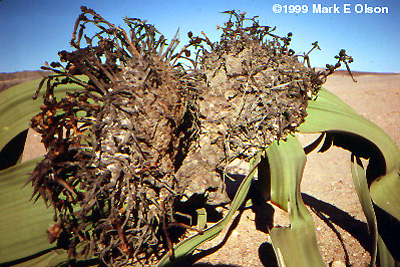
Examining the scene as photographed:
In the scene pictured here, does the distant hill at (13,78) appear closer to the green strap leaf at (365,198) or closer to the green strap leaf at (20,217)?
the green strap leaf at (20,217)

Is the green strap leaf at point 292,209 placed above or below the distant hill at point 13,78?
below

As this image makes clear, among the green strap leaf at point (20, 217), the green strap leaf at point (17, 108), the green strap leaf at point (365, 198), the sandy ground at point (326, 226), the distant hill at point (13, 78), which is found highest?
the distant hill at point (13, 78)

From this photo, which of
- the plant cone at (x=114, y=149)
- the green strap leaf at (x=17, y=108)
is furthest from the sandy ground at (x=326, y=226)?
the green strap leaf at (x=17, y=108)

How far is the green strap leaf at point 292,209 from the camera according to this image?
→ 0.61 meters

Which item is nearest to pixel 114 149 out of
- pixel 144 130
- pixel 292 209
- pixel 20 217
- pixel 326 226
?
pixel 144 130

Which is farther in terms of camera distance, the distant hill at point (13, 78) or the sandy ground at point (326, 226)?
the distant hill at point (13, 78)

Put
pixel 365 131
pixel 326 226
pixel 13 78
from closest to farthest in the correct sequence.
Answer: pixel 365 131
pixel 326 226
pixel 13 78

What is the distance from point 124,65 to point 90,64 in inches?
2.9

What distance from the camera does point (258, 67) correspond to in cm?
72

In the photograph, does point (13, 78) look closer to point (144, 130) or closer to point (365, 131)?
point (144, 130)

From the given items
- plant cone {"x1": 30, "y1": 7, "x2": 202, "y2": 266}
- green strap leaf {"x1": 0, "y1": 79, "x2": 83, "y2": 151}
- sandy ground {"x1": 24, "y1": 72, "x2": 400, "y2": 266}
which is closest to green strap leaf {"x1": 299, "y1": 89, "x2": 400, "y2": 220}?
sandy ground {"x1": 24, "y1": 72, "x2": 400, "y2": 266}

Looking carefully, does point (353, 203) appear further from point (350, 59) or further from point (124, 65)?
point (124, 65)

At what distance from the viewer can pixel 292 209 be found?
0.66 meters

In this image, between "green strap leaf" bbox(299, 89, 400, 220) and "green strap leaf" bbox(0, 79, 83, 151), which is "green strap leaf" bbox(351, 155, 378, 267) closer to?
"green strap leaf" bbox(299, 89, 400, 220)
